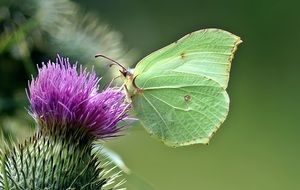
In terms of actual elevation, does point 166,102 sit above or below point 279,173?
above

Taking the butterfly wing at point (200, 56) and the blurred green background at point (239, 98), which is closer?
the butterfly wing at point (200, 56)

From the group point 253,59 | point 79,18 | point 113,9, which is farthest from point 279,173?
point 79,18

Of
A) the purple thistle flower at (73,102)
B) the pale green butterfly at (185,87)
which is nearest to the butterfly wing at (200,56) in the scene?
the pale green butterfly at (185,87)

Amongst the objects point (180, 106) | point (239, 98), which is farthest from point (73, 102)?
point (239, 98)

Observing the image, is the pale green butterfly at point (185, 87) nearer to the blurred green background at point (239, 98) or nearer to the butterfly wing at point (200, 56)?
the butterfly wing at point (200, 56)

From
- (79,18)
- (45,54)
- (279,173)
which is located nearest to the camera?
(45,54)

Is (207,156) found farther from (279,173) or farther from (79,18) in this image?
(79,18)

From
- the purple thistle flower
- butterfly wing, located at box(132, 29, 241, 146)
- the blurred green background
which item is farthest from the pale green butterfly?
the blurred green background
